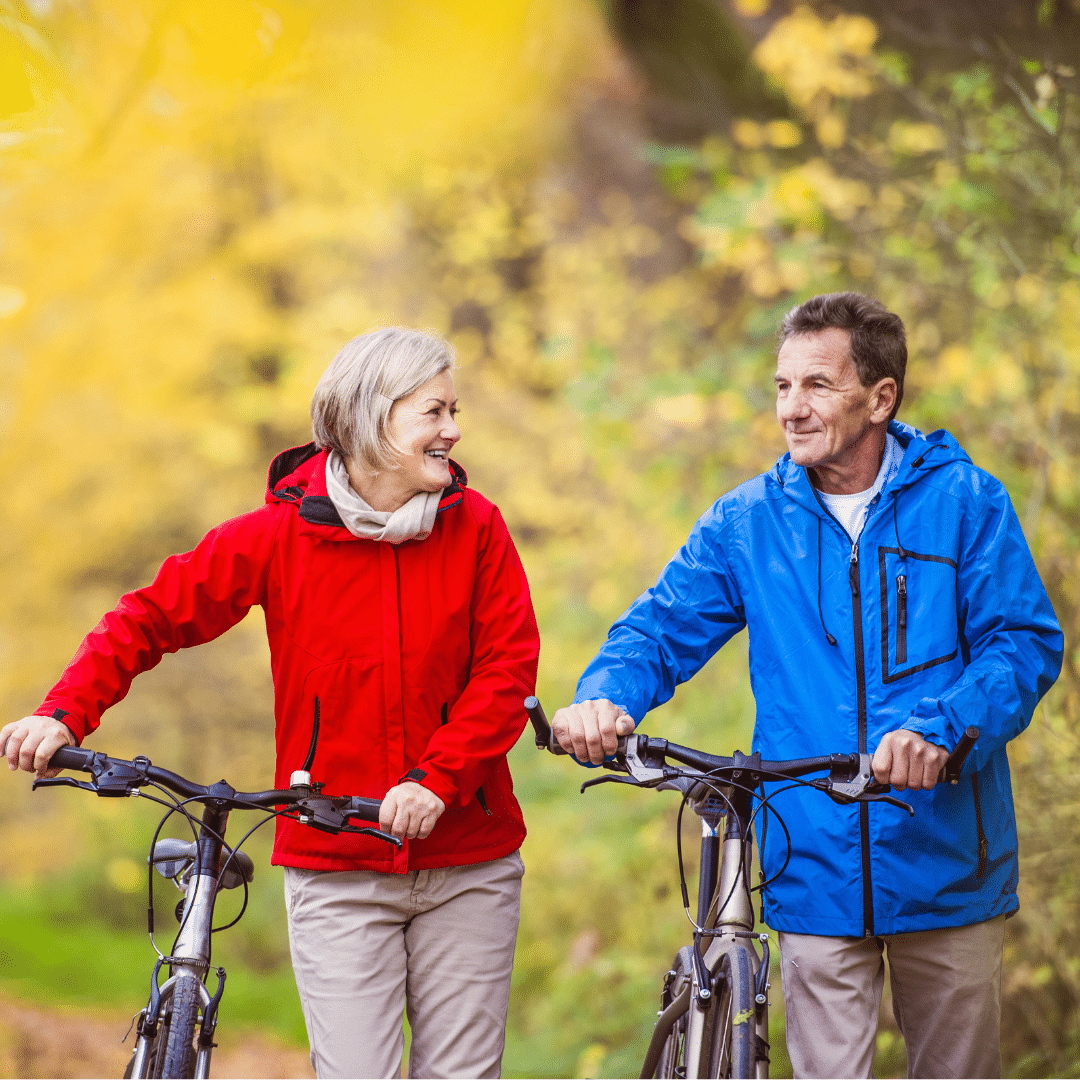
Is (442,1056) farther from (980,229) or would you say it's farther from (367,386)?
(980,229)

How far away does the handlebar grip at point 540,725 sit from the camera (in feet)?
7.41

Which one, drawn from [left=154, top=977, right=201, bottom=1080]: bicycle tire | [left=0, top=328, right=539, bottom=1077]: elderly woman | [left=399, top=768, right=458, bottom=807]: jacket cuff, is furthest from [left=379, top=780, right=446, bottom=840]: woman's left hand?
[left=154, top=977, right=201, bottom=1080]: bicycle tire

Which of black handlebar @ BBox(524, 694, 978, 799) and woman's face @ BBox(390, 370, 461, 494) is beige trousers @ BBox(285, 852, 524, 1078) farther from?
woman's face @ BBox(390, 370, 461, 494)

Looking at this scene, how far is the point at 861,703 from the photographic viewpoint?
8.17ft

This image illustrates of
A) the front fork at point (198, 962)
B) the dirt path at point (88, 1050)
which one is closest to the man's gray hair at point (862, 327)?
the front fork at point (198, 962)

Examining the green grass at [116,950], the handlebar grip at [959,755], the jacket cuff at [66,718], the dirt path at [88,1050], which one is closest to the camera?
the handlebar grip at [959,755]

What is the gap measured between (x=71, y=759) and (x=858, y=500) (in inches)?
70.0

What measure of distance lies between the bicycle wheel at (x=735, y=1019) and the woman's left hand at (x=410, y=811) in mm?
643

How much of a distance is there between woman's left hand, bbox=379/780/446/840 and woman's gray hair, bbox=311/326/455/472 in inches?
28.3

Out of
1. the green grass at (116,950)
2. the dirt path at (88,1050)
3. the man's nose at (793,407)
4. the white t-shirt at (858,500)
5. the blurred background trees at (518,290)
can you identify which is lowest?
the dirt path at (88,1050)

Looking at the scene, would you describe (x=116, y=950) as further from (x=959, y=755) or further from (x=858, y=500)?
(x=959, y=755)

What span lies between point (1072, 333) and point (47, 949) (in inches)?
296

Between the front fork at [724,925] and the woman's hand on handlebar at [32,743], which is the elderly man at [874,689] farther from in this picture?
the woman's hand on handlebar at [32,743]

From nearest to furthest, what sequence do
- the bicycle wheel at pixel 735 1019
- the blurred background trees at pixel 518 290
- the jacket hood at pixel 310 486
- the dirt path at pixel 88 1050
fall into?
the bicycle wheel at pixel 735 1019, the jacket hood at pixel 310 486, the blurred background trees at pixel 518 290, the dirt path at pixel 88 1050
